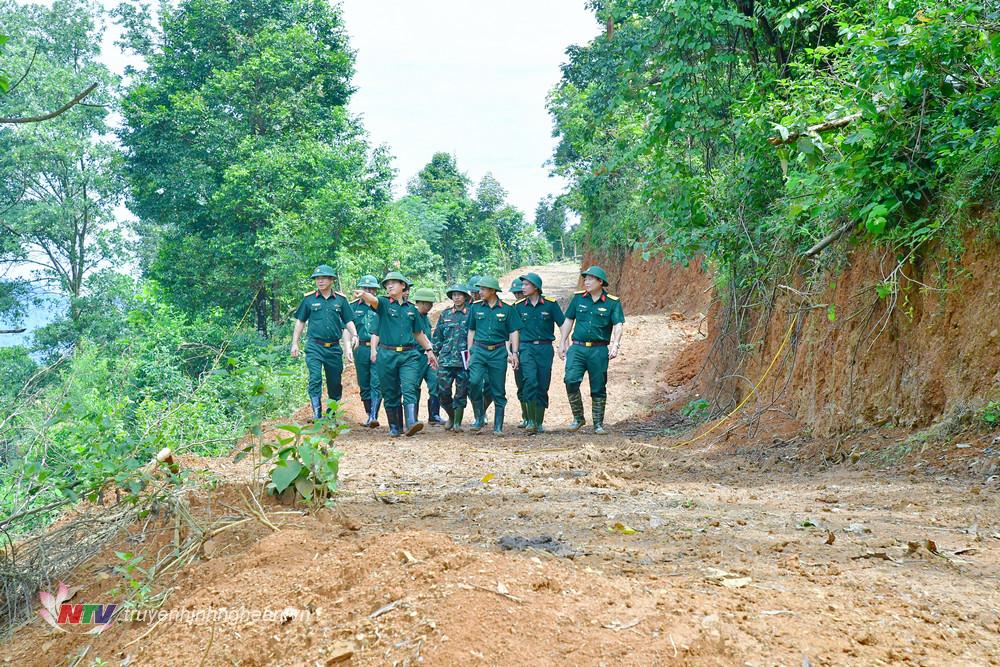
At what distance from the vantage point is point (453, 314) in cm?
1190

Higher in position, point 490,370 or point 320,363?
point 320,363

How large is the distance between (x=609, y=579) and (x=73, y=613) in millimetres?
2926

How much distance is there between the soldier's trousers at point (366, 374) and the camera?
38.4ft

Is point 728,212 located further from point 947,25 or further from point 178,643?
point 178,643

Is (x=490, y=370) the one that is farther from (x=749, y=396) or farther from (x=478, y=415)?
(x=749, y=396)

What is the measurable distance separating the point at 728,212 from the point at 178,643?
26.4 feet

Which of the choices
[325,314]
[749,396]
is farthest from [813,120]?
[325,314]

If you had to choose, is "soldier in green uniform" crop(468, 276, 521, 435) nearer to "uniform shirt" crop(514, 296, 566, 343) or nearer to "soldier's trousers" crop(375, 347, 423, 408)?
"uniform shirt" crop(514, 296, 566, 343)

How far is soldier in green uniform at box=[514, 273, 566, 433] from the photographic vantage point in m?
11.0

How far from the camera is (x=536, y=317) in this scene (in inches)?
435

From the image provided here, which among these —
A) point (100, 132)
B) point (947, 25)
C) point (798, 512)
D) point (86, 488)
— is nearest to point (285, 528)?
point (86, 488)

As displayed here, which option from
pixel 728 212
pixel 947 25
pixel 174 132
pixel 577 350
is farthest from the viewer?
pixel 174 132

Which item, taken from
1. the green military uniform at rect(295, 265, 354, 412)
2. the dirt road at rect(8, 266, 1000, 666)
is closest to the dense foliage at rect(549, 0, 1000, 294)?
the dirt road at rect(8, 266, 1000, 666)

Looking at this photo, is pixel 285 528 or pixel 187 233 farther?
pixel 187 233
